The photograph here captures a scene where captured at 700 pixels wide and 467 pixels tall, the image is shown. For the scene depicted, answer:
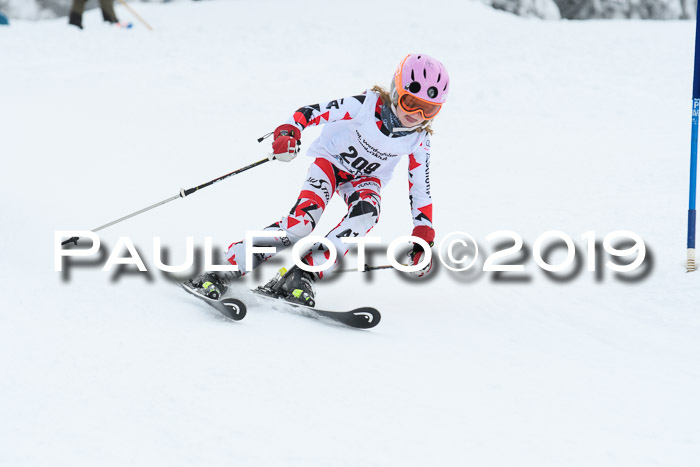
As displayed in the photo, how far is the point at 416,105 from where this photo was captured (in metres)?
Result: 4.38

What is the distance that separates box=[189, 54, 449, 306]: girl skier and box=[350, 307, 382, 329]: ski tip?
0.34 meters

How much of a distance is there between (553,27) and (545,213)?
33.8 ft

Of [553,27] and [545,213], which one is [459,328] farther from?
[553,27]

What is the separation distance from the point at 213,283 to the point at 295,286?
0.50 meters

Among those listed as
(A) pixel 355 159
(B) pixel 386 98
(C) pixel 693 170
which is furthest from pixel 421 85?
(C) pixel 693 170

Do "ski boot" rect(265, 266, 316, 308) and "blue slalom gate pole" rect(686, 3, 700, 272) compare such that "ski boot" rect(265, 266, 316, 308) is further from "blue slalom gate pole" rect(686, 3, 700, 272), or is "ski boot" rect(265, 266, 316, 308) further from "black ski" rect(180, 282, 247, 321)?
"blue slalom gate pole" rect(686, 3, 700, 272)

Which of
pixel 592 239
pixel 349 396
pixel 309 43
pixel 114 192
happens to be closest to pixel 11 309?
pixel 349 396

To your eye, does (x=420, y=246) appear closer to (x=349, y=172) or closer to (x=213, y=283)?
(x=349, y=172)

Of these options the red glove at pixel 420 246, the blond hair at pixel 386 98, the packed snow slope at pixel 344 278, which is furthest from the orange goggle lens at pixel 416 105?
the packed snow slope at pixel 344 278

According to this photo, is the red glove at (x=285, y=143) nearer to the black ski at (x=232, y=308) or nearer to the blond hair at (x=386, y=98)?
the blond hair at (x=386, y=98)

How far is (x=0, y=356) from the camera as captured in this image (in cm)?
292

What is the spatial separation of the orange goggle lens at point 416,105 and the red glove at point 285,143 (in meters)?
0.68

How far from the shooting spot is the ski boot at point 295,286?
4.46 m

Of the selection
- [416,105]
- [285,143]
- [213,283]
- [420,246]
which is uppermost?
[416,105]
